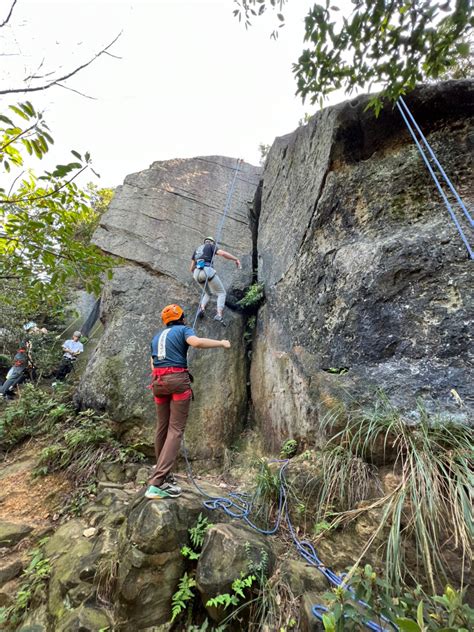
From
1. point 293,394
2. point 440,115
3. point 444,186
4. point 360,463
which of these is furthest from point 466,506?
point 440,115

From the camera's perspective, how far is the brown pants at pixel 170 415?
10.6 ft

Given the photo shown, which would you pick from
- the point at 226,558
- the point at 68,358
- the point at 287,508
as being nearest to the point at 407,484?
the point at 287,508

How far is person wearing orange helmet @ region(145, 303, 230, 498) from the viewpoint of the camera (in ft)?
10.6

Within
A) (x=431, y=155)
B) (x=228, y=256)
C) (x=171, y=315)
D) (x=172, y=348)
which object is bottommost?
(x=172, y=348)

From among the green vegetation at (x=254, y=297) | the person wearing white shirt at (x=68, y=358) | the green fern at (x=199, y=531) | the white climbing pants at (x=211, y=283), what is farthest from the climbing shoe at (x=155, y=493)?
the person wearing white shirt at (x=68, y=358)

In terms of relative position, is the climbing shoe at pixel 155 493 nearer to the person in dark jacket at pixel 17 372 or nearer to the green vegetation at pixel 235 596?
the green vegetation at pixel 235 596

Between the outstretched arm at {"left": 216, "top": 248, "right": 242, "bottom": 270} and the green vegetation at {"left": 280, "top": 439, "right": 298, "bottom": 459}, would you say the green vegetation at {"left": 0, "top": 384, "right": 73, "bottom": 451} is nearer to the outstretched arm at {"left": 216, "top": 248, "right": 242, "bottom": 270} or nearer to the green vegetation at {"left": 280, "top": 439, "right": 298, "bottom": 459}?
the green vegetation at {"left": 280, "top": 439, "right": 298, "bottom": 459}

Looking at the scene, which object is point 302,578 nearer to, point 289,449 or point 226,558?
point 226,558

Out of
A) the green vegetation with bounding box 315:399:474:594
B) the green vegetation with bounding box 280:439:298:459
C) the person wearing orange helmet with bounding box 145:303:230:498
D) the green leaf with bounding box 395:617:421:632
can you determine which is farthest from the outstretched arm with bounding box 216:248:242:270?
the green leaf with bounding box 395:617:421:632

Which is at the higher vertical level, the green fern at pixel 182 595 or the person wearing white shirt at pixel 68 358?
the person wearing white shirt at pixel 68 358

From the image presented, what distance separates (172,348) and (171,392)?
1.66ft

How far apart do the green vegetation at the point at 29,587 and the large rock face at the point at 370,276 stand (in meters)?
2.94

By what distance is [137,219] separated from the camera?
7246mm

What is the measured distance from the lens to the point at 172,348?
365 centimetres
